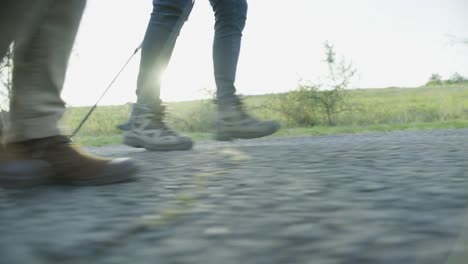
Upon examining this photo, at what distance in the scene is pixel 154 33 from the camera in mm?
2971

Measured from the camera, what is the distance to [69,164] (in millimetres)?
1515

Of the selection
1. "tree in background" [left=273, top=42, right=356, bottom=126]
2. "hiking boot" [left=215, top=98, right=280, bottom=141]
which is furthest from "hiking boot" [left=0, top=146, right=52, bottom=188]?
"tree in background" [left=273, top=42, right=356, bottom=126]

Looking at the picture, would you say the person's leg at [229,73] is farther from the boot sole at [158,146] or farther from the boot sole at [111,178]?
the boot sole at [111,178]

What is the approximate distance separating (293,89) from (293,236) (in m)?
15.8

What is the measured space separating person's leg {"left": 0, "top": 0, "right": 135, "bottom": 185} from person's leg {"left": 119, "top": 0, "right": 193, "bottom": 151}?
137 cm

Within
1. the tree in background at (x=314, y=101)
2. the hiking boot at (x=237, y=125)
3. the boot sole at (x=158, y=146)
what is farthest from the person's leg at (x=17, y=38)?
the tree in background at (x=314, y=101)

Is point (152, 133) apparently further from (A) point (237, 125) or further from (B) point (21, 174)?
(B) point (21, 174)

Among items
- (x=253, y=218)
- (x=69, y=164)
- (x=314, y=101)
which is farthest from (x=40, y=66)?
(x=314, y=101)

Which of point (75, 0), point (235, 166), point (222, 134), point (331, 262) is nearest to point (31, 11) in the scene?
point (75, 0)

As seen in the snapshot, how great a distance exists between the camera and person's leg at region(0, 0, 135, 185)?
152 cm

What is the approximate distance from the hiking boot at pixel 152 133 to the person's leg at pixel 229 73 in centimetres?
29

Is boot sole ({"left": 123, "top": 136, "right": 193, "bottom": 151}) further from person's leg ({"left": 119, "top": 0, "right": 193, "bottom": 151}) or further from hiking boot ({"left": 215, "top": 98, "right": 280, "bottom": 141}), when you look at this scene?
hiking boot ({"left": 215, "top": 98, "right": 280, "bottom": 141})

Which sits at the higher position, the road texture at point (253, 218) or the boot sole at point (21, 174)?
the boot sole at point (21, 174)

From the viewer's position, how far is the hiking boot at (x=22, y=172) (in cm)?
138
